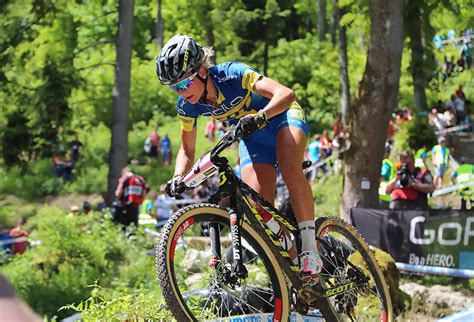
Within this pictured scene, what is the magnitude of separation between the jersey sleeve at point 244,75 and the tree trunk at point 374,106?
6.56 metres

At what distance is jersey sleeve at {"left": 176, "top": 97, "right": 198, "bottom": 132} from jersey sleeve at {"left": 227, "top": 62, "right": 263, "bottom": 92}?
0.42 metres

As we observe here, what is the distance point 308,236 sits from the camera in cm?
513

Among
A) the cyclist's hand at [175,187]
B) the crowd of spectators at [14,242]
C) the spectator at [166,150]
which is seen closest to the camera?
the cyclist's hand at [175,187]

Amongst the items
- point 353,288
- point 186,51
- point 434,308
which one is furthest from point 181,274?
point 434,308

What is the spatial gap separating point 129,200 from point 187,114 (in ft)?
30.3

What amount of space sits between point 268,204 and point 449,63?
30030 mm

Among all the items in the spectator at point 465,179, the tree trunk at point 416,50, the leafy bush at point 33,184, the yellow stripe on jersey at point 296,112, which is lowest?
the leafy bush at point 33,184

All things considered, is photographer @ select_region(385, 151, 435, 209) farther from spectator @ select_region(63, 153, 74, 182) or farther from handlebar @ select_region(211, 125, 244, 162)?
spectator @ select_region(63, 153, 74, 182)

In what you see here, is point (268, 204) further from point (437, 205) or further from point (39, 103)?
point (39, 103)

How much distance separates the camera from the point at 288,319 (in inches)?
188

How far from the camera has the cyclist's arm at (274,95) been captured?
4695 millimetres

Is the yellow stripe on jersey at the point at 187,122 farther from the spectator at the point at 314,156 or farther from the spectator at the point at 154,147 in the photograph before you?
the spectator at the point at 154,147

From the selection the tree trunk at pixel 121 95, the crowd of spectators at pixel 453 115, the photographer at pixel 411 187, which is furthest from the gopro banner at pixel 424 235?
the crowd of spectators at pixel 453 115

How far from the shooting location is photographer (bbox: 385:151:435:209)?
11.6 metres
